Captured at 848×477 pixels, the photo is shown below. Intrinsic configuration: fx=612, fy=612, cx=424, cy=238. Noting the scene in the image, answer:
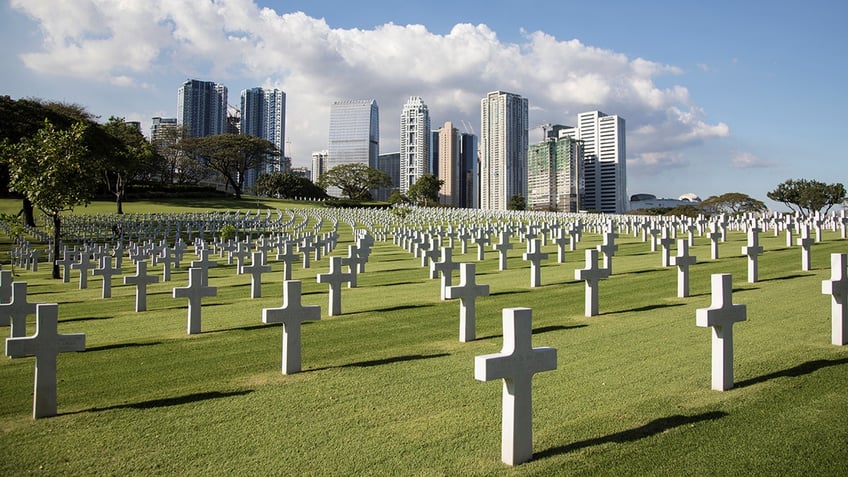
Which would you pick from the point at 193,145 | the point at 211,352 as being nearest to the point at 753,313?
the point at 211,352

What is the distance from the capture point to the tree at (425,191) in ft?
333

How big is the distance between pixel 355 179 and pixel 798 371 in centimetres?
10284

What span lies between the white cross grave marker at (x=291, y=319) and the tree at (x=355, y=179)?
100376 millimetres

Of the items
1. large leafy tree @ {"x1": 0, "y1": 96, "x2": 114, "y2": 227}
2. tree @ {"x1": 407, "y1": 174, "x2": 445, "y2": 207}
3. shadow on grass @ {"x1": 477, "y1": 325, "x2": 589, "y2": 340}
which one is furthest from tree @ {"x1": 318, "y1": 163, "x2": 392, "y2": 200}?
shadow on grass @ {"x1": 477, "y1": 325, "x2": 589, "y2": 340}

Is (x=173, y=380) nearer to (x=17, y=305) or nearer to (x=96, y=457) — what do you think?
(x=96, y=457)

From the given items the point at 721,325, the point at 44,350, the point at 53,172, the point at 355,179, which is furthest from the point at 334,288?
the point at 355,179

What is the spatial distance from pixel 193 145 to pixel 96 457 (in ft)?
312

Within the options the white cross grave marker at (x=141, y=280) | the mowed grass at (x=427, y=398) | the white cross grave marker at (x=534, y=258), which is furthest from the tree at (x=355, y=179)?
the mowed grass at (x=427, y=398)

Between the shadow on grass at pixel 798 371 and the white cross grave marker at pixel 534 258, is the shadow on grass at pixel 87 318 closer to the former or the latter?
the white cross grave marker at pixel 534 258

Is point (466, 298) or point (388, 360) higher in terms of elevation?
point (466, 298)

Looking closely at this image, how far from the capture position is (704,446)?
164 inches

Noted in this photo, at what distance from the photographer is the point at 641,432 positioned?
443 centimetres

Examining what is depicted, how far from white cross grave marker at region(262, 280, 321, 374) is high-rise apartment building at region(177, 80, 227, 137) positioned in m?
196

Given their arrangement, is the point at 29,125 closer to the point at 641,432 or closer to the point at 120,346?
the point at 120,346
